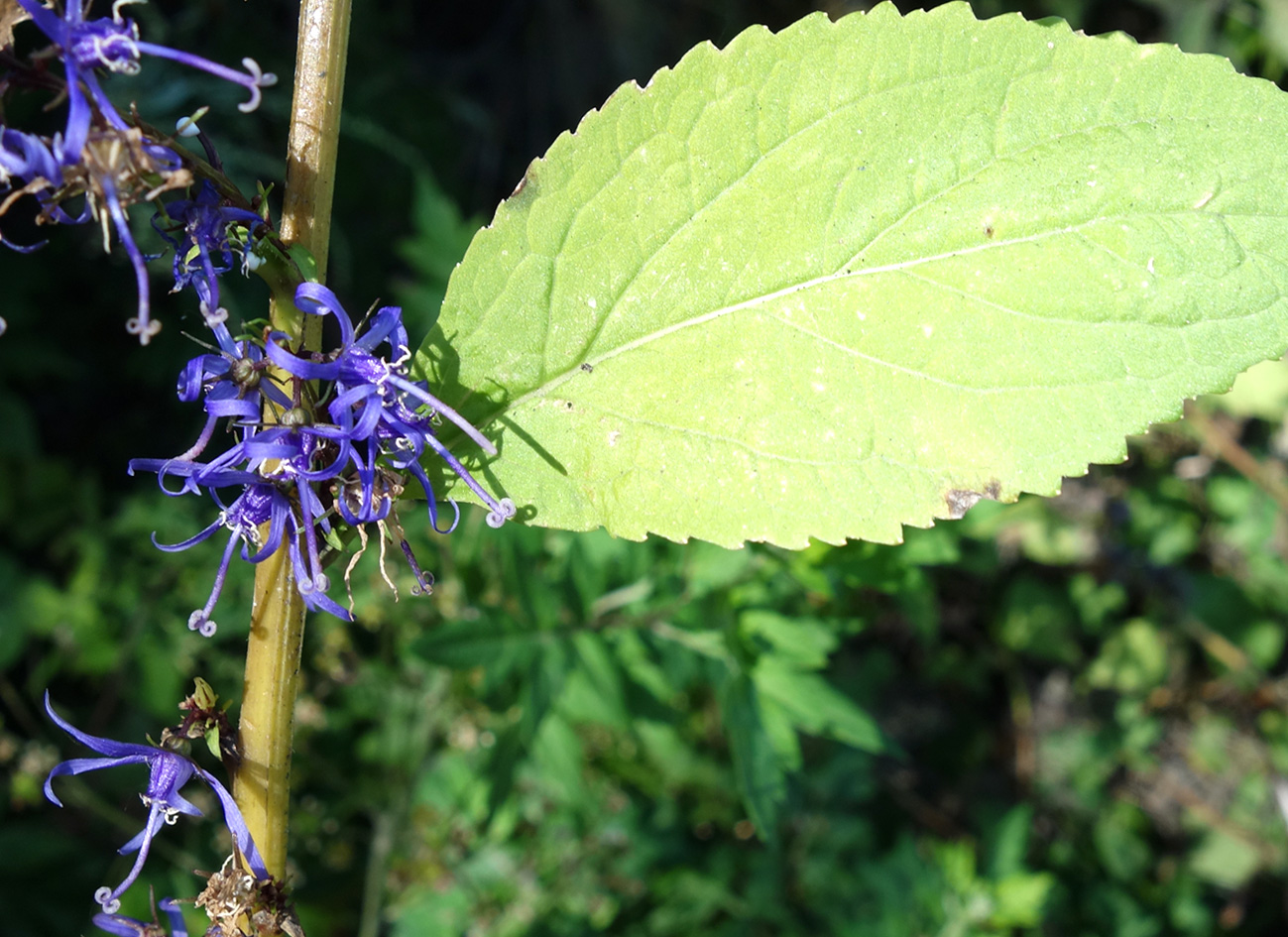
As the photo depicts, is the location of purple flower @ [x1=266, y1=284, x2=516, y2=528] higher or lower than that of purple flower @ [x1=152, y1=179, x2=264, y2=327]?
lower

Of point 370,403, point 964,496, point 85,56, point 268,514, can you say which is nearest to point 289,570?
point 268,514

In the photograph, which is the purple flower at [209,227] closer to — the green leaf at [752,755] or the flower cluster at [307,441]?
the flower cluster at [307,441]

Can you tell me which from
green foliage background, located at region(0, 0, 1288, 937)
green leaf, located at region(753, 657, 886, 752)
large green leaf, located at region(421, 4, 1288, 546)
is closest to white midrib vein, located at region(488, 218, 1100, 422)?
large green leaf, located at region(421, 4, 1288, 546)

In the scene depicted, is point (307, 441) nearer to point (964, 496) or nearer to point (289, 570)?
point (289, 570)

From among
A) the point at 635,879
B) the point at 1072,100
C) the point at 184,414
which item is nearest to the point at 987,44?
the point at 1072,100

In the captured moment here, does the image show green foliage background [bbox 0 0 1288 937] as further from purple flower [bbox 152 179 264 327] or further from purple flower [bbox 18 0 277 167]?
purple flower [bbox 18 0 277 167]

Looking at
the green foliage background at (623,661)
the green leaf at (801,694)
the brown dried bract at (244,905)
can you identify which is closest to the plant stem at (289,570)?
the brown dried bract at (244,905)
